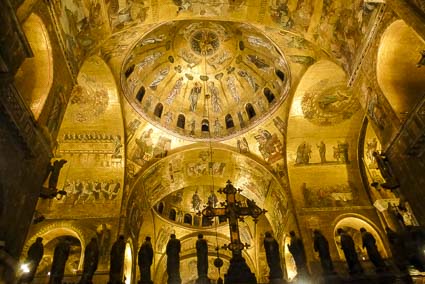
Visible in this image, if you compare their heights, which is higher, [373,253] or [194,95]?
[194,95]

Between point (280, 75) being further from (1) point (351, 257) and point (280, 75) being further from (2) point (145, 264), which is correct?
(2) point (145, 264)

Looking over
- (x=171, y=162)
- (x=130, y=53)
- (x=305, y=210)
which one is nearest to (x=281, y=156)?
Answer: (x=305, y=210)

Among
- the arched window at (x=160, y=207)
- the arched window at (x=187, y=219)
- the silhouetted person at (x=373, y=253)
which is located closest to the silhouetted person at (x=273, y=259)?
the silhouetted person at (x=373, y=253)

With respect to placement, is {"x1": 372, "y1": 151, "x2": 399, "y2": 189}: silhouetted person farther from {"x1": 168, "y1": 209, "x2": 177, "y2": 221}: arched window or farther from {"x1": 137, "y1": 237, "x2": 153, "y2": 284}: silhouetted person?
{"x1": 168, "y1": 209, "x2": 177, "y2": 221}: arched window

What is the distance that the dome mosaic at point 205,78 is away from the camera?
14617 millimetres

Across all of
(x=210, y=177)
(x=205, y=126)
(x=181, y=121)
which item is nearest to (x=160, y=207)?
(x=210, y=177)

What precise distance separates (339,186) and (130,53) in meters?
10.7

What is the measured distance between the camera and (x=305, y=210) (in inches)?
543

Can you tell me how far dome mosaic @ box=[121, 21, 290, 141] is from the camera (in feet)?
48.0

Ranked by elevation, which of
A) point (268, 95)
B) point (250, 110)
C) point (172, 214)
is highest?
point (268, 95)

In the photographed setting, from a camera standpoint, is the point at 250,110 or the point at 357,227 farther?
the point at 250,110

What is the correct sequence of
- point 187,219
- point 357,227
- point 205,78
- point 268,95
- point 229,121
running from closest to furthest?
point 357,227, point 268,95, point 205,78, point 229,121, point 187,219

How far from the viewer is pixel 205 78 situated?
16.9 meters

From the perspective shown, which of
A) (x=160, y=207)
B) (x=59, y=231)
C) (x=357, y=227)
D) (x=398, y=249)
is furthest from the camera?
(x=160, y=207)
